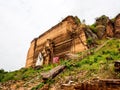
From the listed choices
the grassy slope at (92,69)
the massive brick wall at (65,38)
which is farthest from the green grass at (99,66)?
the massive brick wall at (65,38)

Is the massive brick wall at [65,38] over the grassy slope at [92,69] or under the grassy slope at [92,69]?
over

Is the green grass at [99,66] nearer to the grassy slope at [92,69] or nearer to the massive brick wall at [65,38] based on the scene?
the grassy slope at [92,69]

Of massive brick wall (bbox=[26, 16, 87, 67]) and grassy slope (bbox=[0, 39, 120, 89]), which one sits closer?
grassy slope (bbox=[0, 39, 120, 89])

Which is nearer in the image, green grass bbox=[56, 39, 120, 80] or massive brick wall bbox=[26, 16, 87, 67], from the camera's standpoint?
green grass bbox=[56, 39, 120, 80]

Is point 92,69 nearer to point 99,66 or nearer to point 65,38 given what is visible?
point 99,66

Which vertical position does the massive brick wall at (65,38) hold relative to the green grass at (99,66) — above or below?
above

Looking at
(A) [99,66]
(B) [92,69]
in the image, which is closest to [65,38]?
(A) [99,66]

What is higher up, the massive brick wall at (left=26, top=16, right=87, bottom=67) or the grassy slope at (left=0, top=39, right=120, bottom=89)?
the massive brick wall at (left=26, top=16, right=87, bottom=67)

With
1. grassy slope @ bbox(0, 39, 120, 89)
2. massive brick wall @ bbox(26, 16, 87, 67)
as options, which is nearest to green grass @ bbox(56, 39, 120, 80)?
grassy slope @ bbox(0, 39, 120, 89)

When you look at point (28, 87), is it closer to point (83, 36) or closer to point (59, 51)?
point (83, 36)

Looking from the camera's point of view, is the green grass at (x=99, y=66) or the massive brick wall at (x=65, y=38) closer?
the green grass at (x=99, y=66)

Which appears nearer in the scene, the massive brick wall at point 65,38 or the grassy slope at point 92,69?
the grassy slope at point 92,69

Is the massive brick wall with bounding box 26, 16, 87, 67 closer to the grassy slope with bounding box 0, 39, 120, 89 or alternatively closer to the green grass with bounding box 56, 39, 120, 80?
the green grass with bounding box 56, 39, 120, 80

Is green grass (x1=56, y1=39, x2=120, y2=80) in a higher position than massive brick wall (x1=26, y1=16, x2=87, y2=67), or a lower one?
lower
